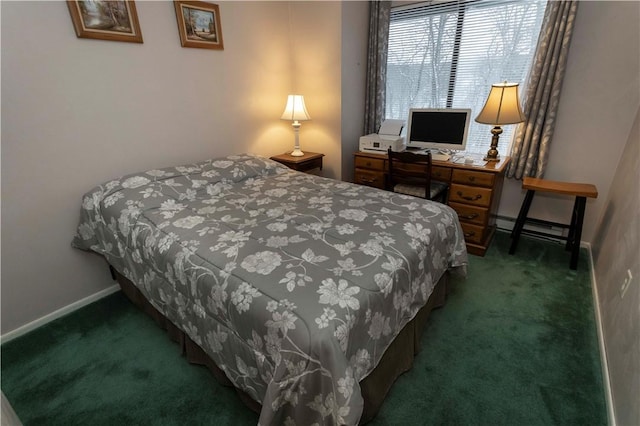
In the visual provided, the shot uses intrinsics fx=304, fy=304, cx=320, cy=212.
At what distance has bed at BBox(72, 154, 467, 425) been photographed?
977 millimetres

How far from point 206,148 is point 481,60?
8.28 feet

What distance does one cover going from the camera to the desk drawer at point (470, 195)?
7.93ft

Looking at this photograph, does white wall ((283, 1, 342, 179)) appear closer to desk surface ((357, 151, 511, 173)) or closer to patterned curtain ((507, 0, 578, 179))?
desk surface ((357, 151, 511, 173))

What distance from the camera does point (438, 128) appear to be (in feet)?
8.92

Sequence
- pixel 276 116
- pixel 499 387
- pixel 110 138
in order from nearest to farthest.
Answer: pixel 499 387 → pixel 110 138 → pixel 276 116

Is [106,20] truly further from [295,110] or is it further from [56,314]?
[56,314]

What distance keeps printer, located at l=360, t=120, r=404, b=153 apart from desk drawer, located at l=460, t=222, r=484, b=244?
94 cm

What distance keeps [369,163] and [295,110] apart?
87 cm

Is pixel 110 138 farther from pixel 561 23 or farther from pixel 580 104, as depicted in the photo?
pixel 580 104

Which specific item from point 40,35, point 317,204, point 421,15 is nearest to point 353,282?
point 317,204

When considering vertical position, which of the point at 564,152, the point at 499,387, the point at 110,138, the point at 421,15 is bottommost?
the point at 499,387

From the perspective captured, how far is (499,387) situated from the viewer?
1451 mm

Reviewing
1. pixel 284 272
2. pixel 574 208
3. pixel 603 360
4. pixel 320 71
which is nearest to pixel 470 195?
pixel 574 208

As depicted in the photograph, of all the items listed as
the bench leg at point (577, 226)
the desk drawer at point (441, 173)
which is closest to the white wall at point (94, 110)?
the desk drawer at point (441, 173)
